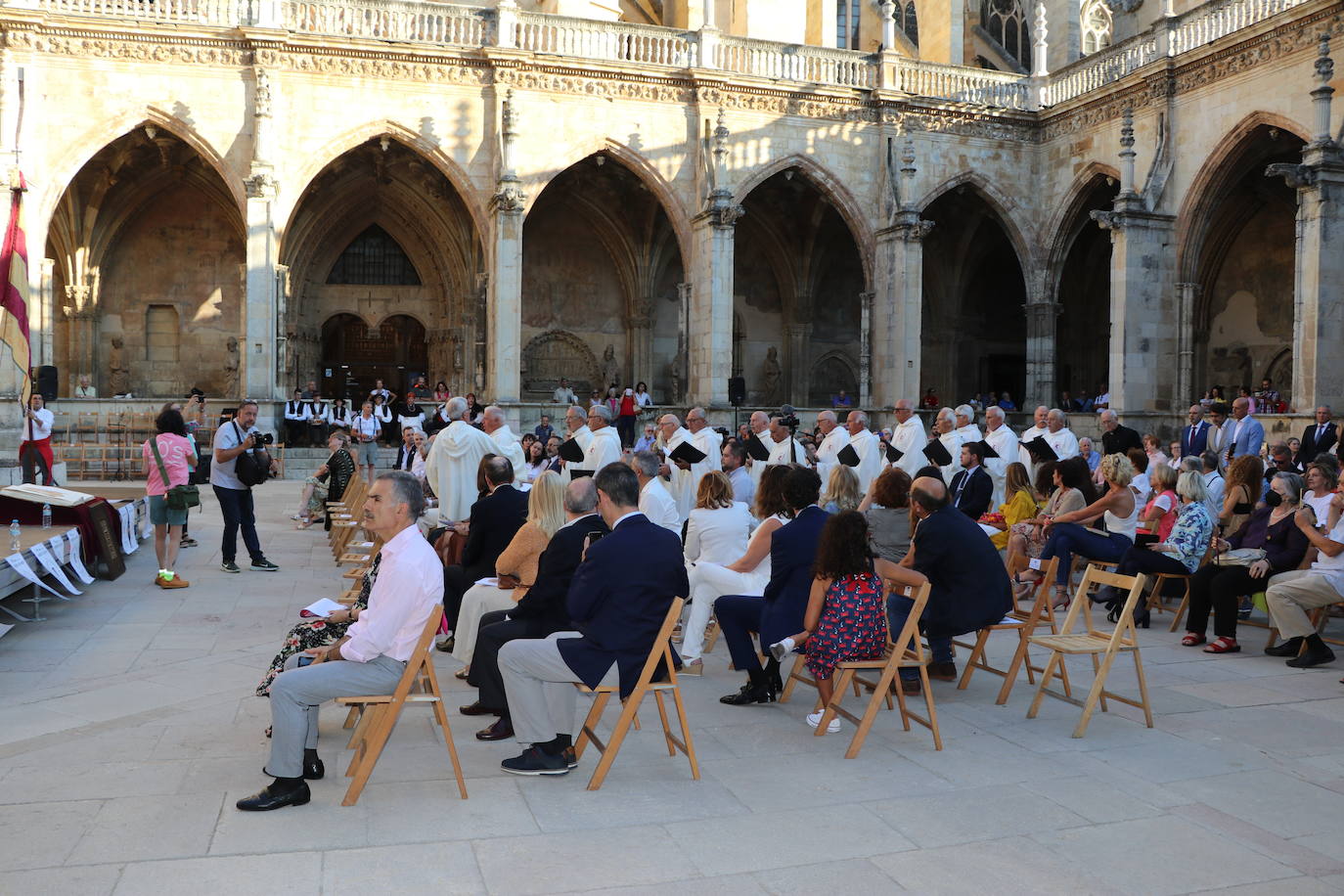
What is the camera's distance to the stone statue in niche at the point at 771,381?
1132 inches

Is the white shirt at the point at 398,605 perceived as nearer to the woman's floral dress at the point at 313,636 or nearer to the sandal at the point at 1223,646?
the woman's floral dress at the point at 313,636

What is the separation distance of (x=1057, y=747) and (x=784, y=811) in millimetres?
1762

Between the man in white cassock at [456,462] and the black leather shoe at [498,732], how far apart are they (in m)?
5.16

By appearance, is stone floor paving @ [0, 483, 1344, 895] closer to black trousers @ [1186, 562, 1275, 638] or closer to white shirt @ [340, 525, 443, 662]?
white shirt @ [340, 525, 443, 662]

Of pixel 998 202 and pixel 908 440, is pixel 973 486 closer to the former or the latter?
pixel 908 440

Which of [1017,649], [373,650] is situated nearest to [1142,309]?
[1017,649]

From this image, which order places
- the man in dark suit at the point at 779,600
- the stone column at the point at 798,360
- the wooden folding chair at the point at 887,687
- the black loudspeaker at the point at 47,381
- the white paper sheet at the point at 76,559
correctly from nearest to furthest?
1. the wooden folding chair at the point at 887,687
2. the man in dark suit at the point at 779,600
3. the white paper sheet at the point at 76,559
4. the black loudspeaker at the point at 47,381
5. the stone column at the point at 798,360

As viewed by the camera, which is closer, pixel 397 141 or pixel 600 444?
pixel 600 444

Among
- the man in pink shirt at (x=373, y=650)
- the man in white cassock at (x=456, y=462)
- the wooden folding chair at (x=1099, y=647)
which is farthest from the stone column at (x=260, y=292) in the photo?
the wooden folding chair at (x=1099, y=647)

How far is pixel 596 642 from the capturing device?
496 centimetres

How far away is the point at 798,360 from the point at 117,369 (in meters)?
16.2

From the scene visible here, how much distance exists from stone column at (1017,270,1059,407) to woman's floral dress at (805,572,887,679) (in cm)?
2018

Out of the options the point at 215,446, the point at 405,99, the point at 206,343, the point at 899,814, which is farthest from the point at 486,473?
the point at 206,343

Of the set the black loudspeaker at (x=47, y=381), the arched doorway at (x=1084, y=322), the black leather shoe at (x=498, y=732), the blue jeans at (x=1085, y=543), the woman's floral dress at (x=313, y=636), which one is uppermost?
the arched doorway at (x=1084, y=322)
